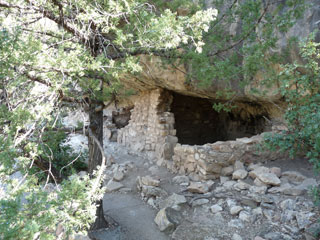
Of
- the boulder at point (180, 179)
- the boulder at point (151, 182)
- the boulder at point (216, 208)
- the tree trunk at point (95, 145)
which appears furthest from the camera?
the boulder at point (180, 179)

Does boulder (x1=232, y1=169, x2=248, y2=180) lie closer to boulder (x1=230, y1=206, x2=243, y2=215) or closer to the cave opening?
boulder (x1=230, y1=206, x2=243, y2=215)

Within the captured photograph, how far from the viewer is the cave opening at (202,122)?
850cm

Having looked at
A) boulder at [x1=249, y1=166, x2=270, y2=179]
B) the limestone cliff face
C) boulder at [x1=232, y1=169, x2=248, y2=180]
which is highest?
the limestone cliff face

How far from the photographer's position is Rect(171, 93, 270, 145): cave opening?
850 cm

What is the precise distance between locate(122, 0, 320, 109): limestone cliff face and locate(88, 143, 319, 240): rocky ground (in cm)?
148

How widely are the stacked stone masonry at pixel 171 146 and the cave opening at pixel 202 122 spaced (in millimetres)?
1065

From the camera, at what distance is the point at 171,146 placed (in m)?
6.93

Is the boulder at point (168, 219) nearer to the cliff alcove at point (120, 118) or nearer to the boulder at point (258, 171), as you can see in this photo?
the boulder at point (258, 171)

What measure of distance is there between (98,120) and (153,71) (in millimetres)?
2847

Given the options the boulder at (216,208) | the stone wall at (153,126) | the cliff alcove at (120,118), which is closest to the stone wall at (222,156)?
the boulder at (216,208)

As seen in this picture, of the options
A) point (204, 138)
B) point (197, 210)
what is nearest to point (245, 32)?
point (197, 210)

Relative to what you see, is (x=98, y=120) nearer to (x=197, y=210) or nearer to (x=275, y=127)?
(x=197, y=210)

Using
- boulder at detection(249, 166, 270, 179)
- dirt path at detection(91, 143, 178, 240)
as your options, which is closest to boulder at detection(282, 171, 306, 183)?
boulder at detection(249, 166, 270, 179)

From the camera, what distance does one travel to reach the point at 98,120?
12.9 ft
